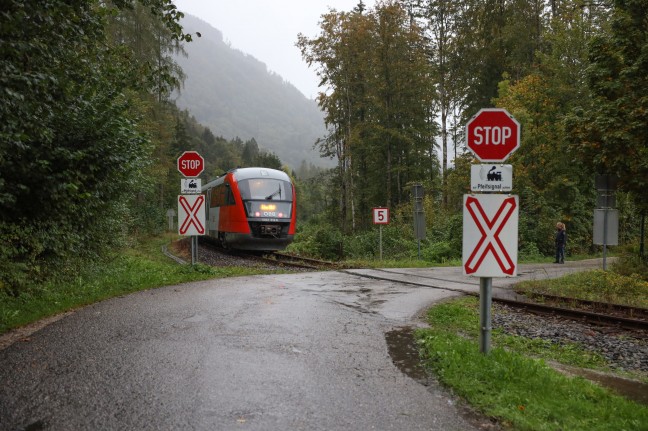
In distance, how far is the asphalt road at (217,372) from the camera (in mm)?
3883

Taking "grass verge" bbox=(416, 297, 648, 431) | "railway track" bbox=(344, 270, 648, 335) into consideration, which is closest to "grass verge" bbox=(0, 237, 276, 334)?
"grass verge" bbox=(416, 297, 648, 431)

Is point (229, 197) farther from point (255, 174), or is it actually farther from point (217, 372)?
point (217, 372)

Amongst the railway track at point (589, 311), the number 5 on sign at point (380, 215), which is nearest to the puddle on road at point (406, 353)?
the railway track at point (589, 311)

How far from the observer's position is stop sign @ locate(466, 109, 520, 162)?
551 centimetres

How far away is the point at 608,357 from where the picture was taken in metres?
7.11

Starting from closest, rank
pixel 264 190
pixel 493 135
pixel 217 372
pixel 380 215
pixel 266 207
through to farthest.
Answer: pixel 217 372 → pixel 493 135 → pixel 380 215 → pixel 266 207 → pixel 264 190

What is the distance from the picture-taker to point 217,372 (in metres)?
4.97

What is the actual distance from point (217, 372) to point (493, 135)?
12.5 feet

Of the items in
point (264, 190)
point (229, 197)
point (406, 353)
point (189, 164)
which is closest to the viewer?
point (406, 353)

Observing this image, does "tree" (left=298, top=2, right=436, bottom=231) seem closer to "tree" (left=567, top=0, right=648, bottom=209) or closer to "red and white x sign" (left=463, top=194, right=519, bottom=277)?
"tree" (left=567, top=0, right=648, bottom=209)

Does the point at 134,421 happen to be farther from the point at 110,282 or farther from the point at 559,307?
the point at 559,307

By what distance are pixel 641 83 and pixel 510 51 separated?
55.2 ft

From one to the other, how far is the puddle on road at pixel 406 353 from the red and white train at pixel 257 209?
12991 millimetres

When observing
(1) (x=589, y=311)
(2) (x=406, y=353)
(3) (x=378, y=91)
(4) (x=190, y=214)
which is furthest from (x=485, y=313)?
(3) (x=378, y=91)
